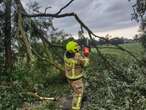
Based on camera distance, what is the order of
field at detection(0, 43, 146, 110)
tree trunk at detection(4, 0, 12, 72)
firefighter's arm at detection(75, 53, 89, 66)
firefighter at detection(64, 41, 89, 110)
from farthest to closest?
tree trunk at detection(4, 0, 12, 72) → field at detection(0, 43, 146, 110) → firefighter at detection(64, 41, 89, 110) → firefighter's arm at detection(75, 53, 89, 66)

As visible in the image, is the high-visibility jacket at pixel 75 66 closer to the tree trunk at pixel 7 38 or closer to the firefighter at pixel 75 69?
the firefighter at pixel 75 69

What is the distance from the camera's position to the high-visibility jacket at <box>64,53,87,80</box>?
10883 mm

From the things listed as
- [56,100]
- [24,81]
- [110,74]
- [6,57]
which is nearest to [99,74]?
[110,74]

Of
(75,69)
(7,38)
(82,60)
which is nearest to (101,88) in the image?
(75,69)

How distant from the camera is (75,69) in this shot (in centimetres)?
1096

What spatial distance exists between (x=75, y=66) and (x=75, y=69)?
0.27ft

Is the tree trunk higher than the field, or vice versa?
the tree trunk

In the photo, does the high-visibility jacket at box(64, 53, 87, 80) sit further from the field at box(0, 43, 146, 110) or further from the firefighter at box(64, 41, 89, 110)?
the field at box(0, 43, 146, 110)

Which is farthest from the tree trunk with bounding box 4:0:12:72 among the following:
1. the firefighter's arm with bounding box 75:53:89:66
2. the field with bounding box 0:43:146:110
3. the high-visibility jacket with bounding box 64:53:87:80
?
the firefighter's arm with bounding box 75:53:89:66

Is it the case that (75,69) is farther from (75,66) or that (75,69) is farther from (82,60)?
(82,60)

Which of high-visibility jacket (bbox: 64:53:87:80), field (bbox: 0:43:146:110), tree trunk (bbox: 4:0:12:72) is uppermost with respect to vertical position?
tree trunk (bbox: 4:0:12:72)

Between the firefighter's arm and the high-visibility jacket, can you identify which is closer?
the firefighter's arm

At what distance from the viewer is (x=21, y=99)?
40.6 feet

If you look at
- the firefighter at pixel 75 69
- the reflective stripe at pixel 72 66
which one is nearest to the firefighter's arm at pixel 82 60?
the firefighter at pixel 75 69
